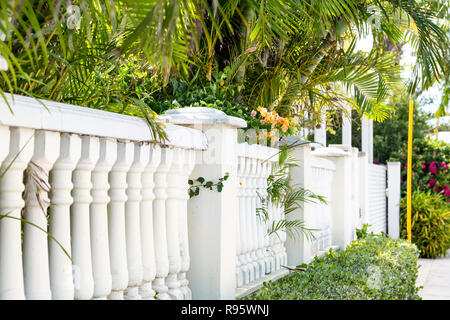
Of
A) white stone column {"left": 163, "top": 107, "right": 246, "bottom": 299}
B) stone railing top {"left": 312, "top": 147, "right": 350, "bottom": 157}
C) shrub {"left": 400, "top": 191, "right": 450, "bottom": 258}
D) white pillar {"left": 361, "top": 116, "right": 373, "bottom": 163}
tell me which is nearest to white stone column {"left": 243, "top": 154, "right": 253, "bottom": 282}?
white stone column {"left": 163, "top": 107, "right": 246, "bottom": 299}

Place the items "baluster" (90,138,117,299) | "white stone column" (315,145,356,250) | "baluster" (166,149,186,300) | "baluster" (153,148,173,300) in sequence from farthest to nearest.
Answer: "white stone column" (315,145,356,250), "baluster" (166,149,186,300), "baluster" (153,148,173,300), "baluster" (90,138,117,299)

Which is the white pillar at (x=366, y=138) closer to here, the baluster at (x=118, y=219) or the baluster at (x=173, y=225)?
the baluster at (x=173, y=225)

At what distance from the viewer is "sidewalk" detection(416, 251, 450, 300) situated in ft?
22.0

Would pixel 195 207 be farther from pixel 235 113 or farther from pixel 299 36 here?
pixel 299 36

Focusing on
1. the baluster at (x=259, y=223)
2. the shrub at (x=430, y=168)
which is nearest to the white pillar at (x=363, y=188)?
the shrub at (x=430, y=168)

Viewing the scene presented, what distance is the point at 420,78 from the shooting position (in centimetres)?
568

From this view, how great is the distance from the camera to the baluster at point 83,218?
6.98 feet

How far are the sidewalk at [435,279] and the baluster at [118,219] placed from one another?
4.93m

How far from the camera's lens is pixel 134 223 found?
249 centimetres

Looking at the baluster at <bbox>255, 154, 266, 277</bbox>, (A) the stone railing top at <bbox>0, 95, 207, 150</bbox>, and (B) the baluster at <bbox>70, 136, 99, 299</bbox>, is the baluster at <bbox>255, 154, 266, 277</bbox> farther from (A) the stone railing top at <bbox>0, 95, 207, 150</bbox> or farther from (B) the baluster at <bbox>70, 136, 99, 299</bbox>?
(B) the baluster at <bbox>70, 136, 99, 299</bbox>

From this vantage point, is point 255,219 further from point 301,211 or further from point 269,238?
point 301,211

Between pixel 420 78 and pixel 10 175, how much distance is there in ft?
15.4

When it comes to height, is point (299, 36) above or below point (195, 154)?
above

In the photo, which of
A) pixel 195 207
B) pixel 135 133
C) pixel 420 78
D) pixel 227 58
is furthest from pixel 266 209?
pixel 420 78
